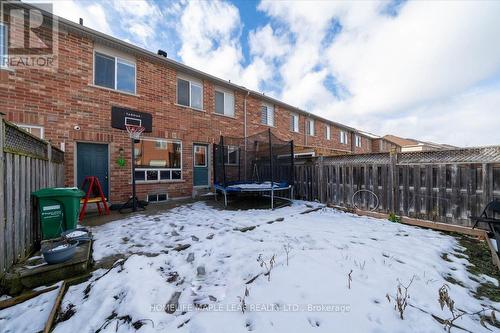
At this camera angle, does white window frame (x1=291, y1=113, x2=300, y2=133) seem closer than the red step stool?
No

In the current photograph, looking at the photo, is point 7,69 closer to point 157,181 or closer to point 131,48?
point 131,48

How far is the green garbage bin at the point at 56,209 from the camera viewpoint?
3287 mm

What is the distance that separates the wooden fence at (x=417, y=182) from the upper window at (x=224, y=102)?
219 inches

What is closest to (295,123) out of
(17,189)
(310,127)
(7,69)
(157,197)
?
(310,127)

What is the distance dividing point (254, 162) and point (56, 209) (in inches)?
290

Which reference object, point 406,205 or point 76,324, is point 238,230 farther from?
point 406,205

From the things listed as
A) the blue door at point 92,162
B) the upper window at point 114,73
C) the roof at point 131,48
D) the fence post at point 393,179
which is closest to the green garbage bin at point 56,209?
the blue door at point 92,162

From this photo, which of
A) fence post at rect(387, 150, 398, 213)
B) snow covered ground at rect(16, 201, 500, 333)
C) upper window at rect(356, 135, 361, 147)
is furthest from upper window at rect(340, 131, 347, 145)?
snow covered ground at rect(16, 201, 500, 333)

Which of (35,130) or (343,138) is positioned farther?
(343,138)

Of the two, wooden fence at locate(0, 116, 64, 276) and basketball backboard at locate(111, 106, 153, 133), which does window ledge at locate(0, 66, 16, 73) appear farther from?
wooden fence at locate(0, 116, 64, 276)

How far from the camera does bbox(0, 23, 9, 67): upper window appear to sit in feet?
17.7

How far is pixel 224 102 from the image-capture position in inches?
411

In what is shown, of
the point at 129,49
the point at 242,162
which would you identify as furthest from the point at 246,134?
the point at 129,49

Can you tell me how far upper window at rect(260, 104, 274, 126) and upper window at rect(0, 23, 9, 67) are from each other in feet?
32.5
